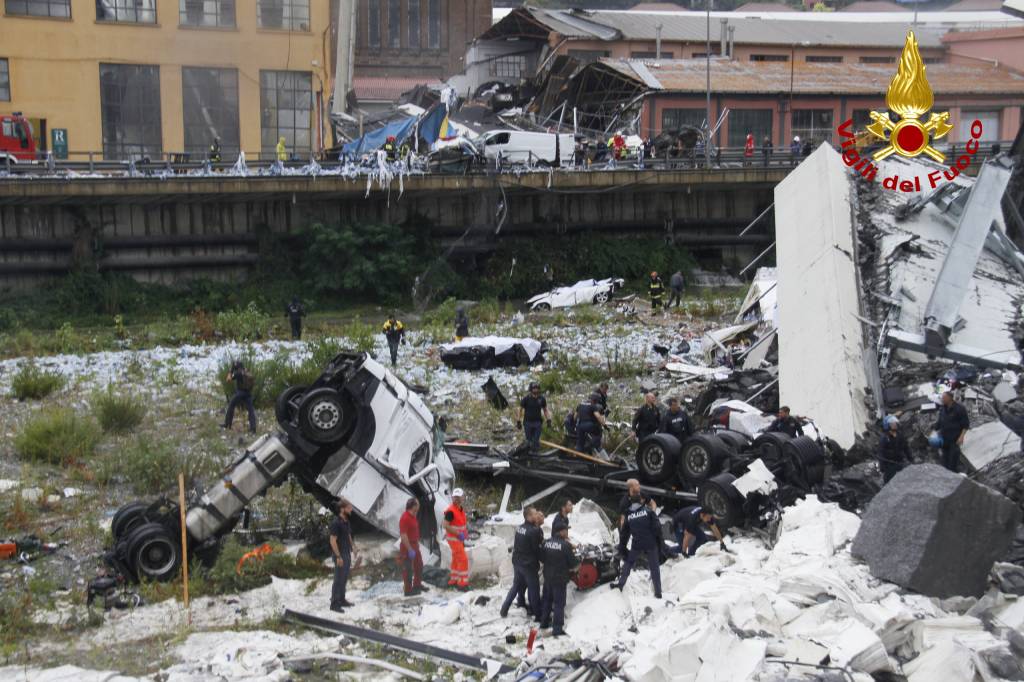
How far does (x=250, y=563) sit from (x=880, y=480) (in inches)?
233

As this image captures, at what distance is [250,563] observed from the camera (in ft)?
34.7

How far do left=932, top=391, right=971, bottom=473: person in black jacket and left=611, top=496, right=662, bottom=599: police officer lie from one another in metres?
3.62

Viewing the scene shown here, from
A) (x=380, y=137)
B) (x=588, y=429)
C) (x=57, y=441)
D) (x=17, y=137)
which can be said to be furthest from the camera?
(x=380, y=137)

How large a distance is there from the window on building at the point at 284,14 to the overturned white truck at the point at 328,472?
26052 mm

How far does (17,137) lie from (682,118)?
1949cm

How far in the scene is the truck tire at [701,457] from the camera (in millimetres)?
11367

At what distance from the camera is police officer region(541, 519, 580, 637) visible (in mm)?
9117

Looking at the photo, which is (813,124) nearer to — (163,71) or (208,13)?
(208,13)

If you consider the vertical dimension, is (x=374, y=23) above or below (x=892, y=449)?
above

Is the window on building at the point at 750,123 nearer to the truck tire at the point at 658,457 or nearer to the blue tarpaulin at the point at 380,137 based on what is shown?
the blue tarpaulin at the point at 380,137

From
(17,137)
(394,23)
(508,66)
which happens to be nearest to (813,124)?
(508,66)

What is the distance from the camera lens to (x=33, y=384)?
1727cm

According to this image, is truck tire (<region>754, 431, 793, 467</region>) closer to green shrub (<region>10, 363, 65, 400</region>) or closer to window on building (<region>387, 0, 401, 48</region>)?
green shrub (<region>10, 363, 65, 400</region>)

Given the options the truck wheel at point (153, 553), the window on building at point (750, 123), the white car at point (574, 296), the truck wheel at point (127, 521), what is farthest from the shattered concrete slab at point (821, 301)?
the window on building at point (750, 123)
